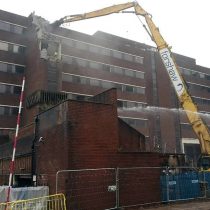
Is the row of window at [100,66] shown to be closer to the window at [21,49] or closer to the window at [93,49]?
the window at [93,49]

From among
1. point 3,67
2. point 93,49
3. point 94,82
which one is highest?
point 93,49

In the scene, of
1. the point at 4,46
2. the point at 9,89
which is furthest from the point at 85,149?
the point at 4,46

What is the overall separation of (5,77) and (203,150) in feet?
105

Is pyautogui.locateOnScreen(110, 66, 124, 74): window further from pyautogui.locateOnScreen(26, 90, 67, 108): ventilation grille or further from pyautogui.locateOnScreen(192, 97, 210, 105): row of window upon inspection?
pyautogui.locateOnScreen(26, 90, 67, 108): ventilation grille

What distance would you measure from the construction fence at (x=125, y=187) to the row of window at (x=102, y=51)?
36.5m

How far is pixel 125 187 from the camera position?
1484cm

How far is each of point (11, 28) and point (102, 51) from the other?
14742 millimetres

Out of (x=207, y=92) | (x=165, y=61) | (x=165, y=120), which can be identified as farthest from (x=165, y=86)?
(x=165, y=61)

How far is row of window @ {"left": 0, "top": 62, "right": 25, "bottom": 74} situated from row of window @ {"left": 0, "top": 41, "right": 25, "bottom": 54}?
2.14 metres

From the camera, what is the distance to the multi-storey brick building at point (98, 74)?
149 ft

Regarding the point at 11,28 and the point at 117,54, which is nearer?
the point at 11,28

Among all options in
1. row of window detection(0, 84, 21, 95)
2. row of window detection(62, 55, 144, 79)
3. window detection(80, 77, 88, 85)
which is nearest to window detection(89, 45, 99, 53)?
row of window detection(62, 55, 144, 79)

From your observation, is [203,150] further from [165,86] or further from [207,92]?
[207,92]

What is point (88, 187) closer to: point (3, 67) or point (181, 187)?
point (181, 187)
